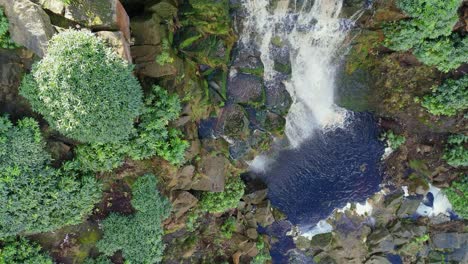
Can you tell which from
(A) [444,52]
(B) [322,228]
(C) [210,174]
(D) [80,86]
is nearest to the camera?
(D) [80,86]

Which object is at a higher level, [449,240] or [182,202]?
[182,202]

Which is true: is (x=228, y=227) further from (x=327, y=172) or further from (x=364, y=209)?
(x=364, y=209)

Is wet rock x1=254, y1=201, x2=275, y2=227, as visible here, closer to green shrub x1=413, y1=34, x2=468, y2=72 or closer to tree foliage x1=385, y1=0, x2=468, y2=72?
tree foliage x1=385, y1=0, x2=468, y2=72

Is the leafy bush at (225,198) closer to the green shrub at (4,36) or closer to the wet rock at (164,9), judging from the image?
the wet rock at (164,9)

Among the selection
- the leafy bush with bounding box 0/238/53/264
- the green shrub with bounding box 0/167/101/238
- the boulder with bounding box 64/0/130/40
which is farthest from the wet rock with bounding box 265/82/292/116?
the leafy bush with bounding box 0/238/53/264

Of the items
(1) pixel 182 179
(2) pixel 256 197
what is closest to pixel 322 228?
(2) pixel 256 197

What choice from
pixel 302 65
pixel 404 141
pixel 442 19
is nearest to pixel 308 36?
pixel 302 65

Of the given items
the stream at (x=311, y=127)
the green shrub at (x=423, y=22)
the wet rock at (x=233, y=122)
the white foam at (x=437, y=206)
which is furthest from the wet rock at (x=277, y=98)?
the white foam at (x=437, y=206)
